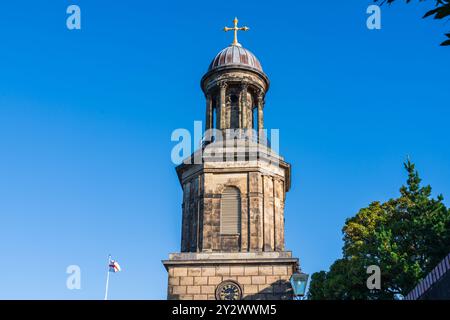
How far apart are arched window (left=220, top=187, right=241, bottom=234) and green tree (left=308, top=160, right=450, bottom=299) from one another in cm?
536

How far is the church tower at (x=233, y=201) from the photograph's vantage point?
90.7ft

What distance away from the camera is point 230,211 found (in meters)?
29.2

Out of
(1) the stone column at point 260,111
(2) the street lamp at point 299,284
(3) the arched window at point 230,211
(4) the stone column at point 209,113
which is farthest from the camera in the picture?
(4) the stone column at point 209,113

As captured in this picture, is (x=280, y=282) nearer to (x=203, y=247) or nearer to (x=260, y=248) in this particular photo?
(x=260, y=248)

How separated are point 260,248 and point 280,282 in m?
1.87

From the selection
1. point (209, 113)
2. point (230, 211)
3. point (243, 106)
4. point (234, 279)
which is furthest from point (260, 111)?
point (234, 279)

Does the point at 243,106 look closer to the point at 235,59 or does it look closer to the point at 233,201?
the point at 235,59

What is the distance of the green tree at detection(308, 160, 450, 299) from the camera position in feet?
90.5

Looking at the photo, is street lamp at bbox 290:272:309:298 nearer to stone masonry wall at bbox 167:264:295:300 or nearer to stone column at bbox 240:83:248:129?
stone masonry wall at bbox 167:264:295:300

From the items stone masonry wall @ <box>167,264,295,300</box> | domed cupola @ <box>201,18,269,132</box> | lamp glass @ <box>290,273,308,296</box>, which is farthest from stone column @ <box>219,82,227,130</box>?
lamp glass @ <box>290,273,308,296</box>

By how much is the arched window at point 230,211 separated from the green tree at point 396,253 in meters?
5.36

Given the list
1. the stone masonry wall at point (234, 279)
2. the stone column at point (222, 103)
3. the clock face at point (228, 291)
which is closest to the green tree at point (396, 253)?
the stone masonry wall at point (234, 279)

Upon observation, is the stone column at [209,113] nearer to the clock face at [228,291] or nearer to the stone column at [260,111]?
the stone column at [260,111]
